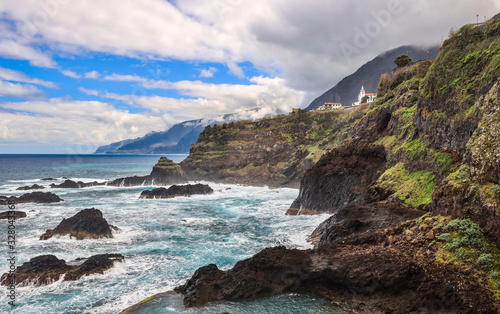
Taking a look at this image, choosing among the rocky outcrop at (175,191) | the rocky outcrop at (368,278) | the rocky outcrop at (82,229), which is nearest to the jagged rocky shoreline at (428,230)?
the rocky outcrop at (368,278)

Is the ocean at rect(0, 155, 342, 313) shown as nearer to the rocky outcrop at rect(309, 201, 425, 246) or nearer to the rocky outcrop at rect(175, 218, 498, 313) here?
the rocky outcrop at rect(175, 218, 498, 313)

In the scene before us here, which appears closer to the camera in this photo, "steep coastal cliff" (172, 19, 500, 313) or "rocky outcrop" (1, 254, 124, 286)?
"steep coastal cliff" (172, 19, 500, 313)

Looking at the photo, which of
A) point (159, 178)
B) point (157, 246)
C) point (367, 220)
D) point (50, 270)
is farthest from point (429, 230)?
point (159, 178)

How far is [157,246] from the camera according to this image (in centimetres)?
2456

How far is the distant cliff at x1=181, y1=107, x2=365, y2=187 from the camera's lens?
2992 inches

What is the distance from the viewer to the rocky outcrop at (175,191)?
53.2 m

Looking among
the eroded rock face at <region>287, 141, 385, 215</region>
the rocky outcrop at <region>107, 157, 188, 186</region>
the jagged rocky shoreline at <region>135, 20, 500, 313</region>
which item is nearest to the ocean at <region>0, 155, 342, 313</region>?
the jagged rocky shoreline at <region>135, 20, 500, 313</region>

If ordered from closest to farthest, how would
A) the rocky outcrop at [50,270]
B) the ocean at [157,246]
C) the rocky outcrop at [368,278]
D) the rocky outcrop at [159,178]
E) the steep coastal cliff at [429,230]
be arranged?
the rocky outcrop at [368,278] → the steep coastal cliff at [429,230] → the ocean at [157,246] → the rocky outcrop at [50,270] → the rocky outcrop at [159,178]

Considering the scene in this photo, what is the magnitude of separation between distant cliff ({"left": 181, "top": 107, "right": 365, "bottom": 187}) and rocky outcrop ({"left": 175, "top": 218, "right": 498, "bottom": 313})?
2217 inches

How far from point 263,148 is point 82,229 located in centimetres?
6436

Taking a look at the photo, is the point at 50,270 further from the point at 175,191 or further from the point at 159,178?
the point at 159,178

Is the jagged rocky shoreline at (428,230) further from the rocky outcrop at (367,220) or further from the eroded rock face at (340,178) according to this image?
the eroded rock face at (340,178)

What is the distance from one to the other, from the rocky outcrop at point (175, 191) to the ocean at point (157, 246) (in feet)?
12.7

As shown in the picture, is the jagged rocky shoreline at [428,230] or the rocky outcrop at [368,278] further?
the jagged rocky shoreline at [428,230]
